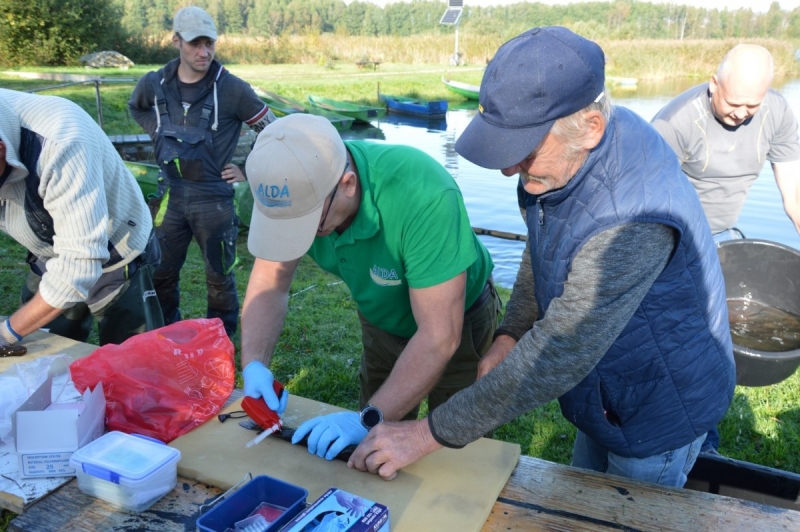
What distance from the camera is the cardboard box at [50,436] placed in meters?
1.44

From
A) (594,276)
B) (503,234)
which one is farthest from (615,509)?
(503,234)

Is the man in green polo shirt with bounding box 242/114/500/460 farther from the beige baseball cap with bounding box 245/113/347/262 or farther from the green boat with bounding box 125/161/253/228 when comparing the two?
the green boat with bounding box 125/161/253/228

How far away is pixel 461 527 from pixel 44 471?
103cm

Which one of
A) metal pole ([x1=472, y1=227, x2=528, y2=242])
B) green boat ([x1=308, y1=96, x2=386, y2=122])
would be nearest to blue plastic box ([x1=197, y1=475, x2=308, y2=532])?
metal pole ([x1=472, y1=227, x2=528, y2=242])

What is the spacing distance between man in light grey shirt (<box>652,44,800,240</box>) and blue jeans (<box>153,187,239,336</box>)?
106 inches

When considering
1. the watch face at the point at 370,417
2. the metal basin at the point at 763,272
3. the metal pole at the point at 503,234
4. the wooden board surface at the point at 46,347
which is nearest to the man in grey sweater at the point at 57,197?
the wooden board surface at the point at 46,347

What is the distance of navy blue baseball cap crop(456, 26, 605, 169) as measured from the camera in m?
1.14

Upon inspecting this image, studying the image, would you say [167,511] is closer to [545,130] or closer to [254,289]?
[254,289]

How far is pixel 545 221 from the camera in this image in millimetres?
1400

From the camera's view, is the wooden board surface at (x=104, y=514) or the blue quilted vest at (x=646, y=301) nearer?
the blue quilted vest at (x=646, y=301)

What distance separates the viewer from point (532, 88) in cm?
114

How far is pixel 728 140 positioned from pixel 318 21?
6022 cm

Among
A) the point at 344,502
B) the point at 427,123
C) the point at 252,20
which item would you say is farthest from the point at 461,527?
the point at 252,20

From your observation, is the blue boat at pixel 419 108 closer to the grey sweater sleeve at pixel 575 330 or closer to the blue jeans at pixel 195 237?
the blue jeans at pixel 195 237
